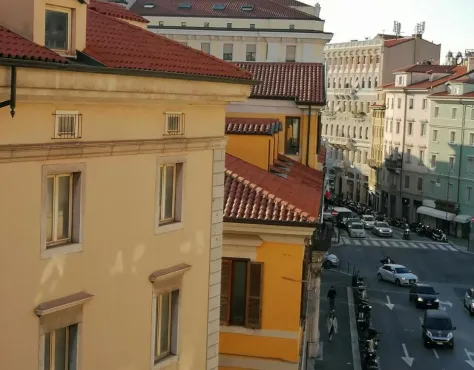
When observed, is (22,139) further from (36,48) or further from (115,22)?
(115,22)

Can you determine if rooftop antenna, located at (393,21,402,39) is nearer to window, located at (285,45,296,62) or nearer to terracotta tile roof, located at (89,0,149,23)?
window, located at (285,45,296,62)

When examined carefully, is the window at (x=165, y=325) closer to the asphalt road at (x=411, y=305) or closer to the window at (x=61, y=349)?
the window at (x=61, y=349)

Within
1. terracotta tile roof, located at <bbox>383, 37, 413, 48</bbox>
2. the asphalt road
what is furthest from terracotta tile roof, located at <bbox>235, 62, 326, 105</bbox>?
terracotta tile roof, located at <bbox>383, 37, 413, 48</bbox>

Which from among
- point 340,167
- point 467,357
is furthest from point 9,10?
point 340,167

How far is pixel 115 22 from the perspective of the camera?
14.9 m

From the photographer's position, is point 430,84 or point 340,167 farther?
point 340,167

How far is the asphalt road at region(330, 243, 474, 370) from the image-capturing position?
40.4 meters

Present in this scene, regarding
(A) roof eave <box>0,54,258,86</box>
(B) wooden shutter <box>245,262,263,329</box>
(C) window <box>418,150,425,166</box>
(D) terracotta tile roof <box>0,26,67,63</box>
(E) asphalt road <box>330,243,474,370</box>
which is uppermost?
(D) terracotta tile roof <box>0,26,67,63</box>

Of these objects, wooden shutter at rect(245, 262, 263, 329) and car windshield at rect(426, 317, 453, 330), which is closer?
wooden shutter at rect(245, 262, 263, 329)

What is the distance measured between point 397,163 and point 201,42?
124 ft

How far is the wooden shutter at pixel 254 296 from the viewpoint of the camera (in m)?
20.2

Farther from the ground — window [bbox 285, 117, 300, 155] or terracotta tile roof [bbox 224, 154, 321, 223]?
window [bbox 285, 117, 300, 155]

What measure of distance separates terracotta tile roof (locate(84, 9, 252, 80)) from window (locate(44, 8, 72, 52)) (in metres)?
0.39

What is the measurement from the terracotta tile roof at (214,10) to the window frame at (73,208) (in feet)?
177
